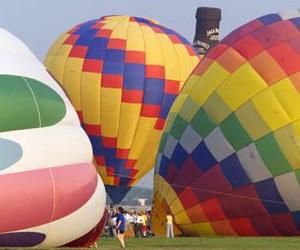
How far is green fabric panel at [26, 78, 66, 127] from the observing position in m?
18.0

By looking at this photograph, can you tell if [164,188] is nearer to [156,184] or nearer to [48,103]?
[156,184]

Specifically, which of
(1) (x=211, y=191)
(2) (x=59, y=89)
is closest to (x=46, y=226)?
(2) (x=59, y=89)

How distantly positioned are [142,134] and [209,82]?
43.6ft

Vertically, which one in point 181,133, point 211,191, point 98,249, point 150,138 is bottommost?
point 98,249

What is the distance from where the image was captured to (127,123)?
36.2 meters

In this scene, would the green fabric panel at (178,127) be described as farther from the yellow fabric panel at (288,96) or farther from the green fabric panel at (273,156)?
the yellow fabric panel at (288,96)

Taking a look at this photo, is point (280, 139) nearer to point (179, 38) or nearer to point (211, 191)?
point (211, 191)

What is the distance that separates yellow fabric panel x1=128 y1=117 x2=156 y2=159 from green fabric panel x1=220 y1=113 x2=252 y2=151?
13.8m

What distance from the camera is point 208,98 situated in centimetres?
2312

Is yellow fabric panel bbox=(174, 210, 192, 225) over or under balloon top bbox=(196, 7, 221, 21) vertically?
under

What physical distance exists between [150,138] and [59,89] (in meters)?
17.7

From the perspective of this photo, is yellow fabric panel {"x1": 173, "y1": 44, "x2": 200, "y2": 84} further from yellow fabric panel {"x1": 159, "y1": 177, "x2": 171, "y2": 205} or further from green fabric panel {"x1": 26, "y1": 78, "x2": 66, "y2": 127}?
green fabric panel {"x1": 26, "y1": 78, "x2": 66, "y2": 127}

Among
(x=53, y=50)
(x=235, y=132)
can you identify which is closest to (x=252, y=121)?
(x=235, y=132)

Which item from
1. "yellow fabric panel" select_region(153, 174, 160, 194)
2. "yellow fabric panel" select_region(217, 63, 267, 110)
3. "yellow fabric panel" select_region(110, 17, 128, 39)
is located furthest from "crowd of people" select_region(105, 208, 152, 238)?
"yellow fabric panel" select_region(110, 17, 128, 39)
